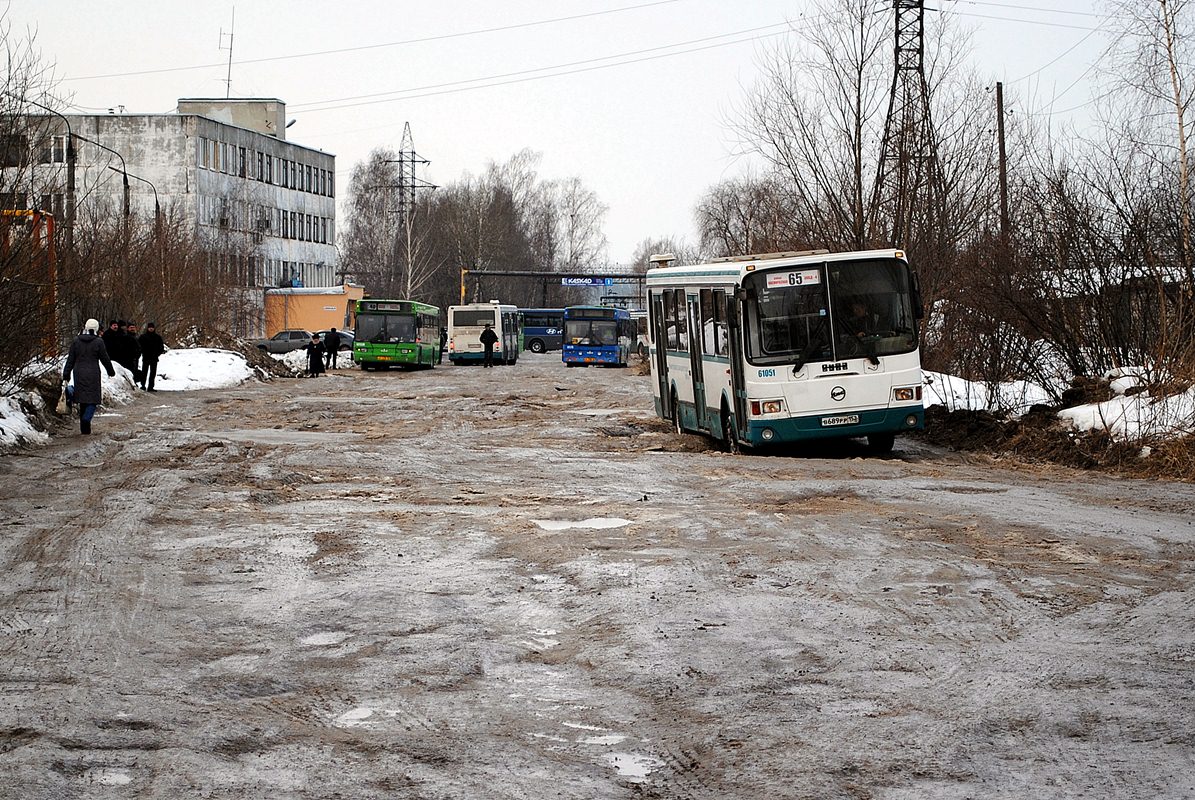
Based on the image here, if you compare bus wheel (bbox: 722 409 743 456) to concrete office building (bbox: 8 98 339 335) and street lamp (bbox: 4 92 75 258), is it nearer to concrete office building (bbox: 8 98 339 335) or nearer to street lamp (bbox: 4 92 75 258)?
street lamp (bbox: 4 92 75 258)

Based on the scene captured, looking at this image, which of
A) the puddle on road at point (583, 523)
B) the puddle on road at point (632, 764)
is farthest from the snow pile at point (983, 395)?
the puddle on road at point (632, 764)

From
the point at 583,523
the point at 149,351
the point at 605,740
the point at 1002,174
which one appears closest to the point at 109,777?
the point at 605,740

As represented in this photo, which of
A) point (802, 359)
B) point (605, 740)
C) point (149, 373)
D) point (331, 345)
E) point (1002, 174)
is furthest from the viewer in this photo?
point (331, 345)

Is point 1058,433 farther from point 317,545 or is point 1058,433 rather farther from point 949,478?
point 317,545

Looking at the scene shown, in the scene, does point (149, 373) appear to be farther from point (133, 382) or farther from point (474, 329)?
point (474, 329)

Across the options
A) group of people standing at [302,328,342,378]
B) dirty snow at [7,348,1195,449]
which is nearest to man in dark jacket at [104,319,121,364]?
dirty snow at [7,348,1195,449]

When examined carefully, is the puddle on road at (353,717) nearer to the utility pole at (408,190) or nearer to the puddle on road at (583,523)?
the puddle on road at (583,523)

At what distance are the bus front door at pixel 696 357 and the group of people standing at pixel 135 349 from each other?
17.8 metres

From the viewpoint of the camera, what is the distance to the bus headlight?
19.7 metres

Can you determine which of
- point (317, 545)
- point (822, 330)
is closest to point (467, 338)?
point (822, 330)

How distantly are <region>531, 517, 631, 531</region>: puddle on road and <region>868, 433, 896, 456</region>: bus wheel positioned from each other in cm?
885

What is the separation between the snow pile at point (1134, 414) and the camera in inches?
685

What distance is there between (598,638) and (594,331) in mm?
61388

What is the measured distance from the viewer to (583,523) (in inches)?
496
